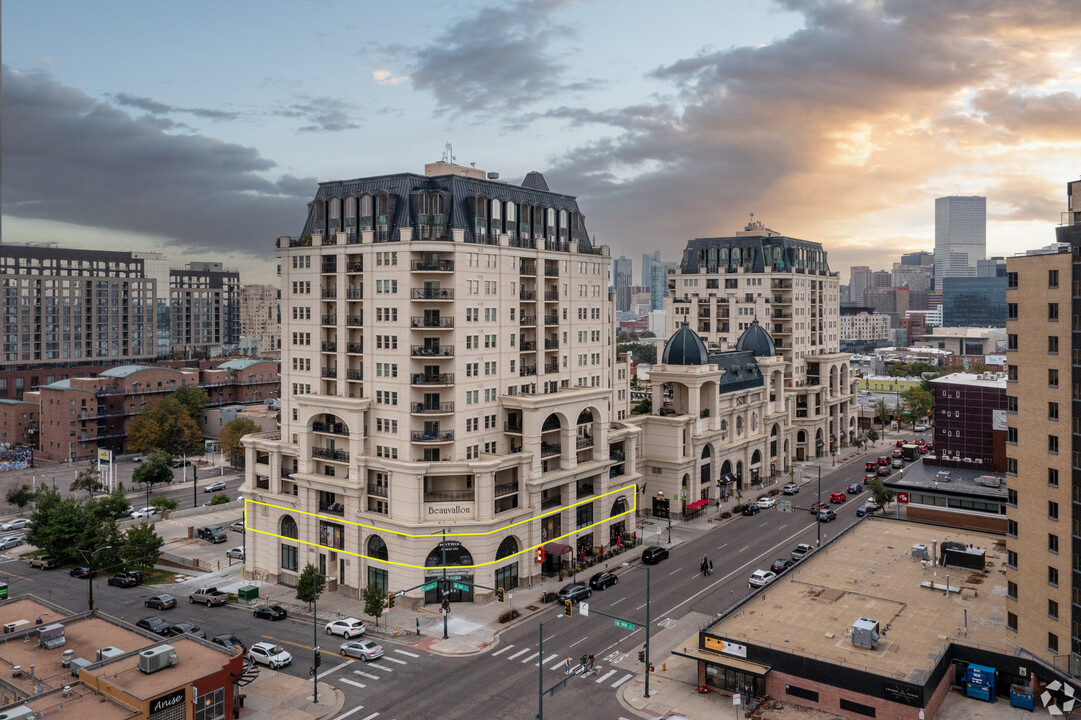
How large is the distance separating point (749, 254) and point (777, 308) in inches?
433

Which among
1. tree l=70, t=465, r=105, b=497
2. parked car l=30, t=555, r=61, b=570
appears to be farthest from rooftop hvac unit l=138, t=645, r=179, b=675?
tree l=70, t=465, r=105, b=497

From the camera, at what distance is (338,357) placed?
8112 cm

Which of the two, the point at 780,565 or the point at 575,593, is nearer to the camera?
the point at 575,593

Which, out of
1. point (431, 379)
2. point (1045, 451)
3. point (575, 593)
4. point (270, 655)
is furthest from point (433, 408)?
point (1045, 451)

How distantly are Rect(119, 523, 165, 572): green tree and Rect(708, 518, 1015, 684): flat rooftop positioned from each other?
2390 inches

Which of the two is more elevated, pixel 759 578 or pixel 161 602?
pixel 759 578

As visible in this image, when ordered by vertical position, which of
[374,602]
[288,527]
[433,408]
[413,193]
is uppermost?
[413,193]

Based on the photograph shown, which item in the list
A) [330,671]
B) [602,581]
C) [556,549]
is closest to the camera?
[330,671]

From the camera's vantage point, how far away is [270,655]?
6256 centimetres

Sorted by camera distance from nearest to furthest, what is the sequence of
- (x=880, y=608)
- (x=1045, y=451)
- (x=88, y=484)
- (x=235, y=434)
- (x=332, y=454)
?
(x=1045, y=451), (x=880, y=608), (x=332, y=454), (x=88, y=484), (x=235, y=434)

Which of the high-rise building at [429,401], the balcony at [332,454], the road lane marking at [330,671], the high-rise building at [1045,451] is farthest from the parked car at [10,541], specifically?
the high-rise building at [1045,451]

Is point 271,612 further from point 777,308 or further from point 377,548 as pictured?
point 777,308

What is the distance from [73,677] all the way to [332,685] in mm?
17247

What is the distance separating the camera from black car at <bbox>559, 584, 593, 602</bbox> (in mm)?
75688
